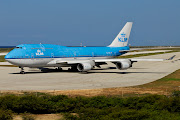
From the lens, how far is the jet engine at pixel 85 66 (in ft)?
169

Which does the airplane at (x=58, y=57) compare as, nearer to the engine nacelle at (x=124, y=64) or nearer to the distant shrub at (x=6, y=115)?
the engine nacelle at (x=124, y=64)

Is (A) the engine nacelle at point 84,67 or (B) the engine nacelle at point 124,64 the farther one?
(B) the engine nacelle at point 124,64

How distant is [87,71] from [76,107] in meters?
32.7

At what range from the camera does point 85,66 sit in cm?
5156

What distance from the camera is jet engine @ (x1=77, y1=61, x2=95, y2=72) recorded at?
51.6 metres

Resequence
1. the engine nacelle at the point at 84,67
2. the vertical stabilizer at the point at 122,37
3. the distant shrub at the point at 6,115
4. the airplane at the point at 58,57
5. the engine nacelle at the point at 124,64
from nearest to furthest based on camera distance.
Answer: the distant shrub at the point at 6,115 < the airplane at the point at 58,57 < the engine nacelle at the point at 84,67 < the engine nacelle at the point at 124,64 < the vertical stabilizer at the point at 122,37

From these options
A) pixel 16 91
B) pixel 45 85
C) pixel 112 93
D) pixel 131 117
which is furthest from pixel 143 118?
pixel 45 85

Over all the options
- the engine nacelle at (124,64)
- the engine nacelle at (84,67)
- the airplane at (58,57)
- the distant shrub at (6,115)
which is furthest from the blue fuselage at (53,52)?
the distant shrub at (6,115)

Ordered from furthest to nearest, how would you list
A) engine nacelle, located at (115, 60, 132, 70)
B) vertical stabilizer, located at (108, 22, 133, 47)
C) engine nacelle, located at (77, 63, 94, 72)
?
vertical stabilizer, located at (108, 22, 133, 47)
engine nacelle, located at (115, 60, 132, 70)
engine nacelle, located at (77, 63, 94, 72)

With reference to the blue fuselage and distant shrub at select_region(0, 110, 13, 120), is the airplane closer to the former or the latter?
the blue fuselage

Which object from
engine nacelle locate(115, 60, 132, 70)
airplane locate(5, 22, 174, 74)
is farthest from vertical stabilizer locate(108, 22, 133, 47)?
engine nacelle locate(115, 60, 132, 70)

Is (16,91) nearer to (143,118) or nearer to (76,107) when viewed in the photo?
(76,107)

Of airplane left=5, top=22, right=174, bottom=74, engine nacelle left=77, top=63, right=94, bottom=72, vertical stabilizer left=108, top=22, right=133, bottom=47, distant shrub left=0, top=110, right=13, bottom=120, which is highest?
vertical stabilizer left=108, top=22, right=133, bottom=47

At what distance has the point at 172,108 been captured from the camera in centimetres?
2323
